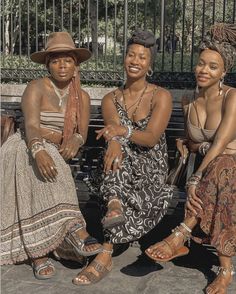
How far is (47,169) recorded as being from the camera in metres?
3.85

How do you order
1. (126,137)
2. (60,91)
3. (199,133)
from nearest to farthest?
(126,137), (199,133), (60,91)

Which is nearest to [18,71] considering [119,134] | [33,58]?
[33,58]

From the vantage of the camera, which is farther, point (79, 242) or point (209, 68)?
point (209, 68)

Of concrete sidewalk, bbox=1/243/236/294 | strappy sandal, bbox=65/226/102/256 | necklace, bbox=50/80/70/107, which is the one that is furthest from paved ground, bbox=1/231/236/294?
necklace, bbox=50/80/70/107

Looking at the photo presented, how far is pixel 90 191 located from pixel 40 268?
0.72 meters

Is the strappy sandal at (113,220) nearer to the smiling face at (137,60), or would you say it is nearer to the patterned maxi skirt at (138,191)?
the patterned maxi skirt at (138,191)

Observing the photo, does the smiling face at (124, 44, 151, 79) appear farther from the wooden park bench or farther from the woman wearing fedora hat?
the wooden park bench

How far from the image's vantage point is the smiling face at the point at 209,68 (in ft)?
13.0

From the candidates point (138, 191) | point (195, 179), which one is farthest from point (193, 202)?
point (138, 191)

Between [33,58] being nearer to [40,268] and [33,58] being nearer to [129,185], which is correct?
[129,185]

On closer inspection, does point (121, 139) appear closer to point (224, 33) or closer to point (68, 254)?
point (68, 254)

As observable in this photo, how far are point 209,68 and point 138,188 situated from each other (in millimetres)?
1023

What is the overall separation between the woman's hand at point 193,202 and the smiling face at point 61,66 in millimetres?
1340

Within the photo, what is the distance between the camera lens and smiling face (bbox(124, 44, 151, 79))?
4.16m
